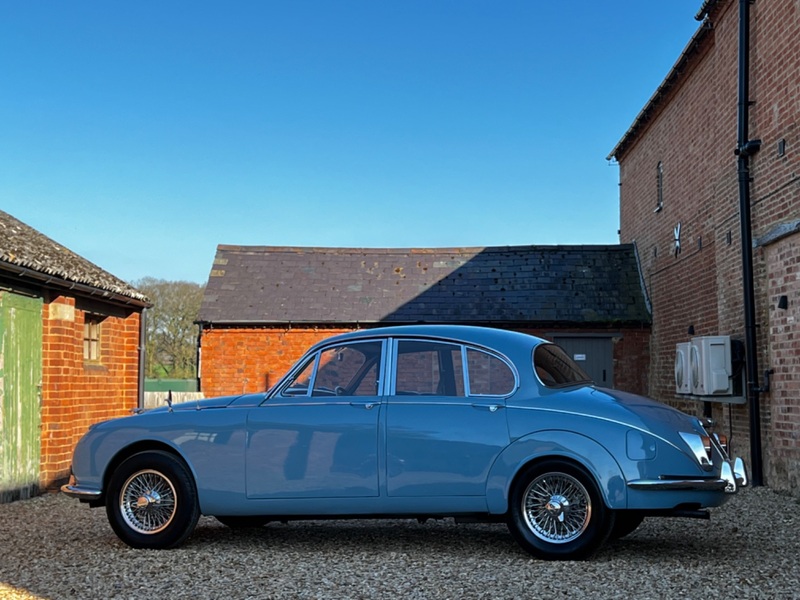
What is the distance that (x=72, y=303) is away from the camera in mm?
11203

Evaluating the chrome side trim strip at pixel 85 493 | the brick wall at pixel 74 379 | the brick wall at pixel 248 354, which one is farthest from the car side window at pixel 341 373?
the brick wall at pixel 248 354

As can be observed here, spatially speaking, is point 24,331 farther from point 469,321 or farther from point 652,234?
point 652,234

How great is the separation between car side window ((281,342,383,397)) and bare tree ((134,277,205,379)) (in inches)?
1258

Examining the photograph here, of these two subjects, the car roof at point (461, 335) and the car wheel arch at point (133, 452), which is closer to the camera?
the car roof at point (461, 335)

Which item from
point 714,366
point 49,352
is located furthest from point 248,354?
point 714,366

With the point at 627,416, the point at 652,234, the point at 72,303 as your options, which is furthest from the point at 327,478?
the point at 652,234

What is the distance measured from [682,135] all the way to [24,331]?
11143mm

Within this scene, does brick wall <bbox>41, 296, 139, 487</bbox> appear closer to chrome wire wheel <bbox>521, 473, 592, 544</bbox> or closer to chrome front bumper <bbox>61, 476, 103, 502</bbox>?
chrome front bumper <bbox>61, 476, 103, 502</bbox>

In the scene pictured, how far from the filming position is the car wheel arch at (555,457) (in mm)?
6051

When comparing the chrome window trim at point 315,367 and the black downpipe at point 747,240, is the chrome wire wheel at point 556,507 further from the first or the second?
the black downpipe at point 747,240

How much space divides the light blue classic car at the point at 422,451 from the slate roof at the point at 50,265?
342cm

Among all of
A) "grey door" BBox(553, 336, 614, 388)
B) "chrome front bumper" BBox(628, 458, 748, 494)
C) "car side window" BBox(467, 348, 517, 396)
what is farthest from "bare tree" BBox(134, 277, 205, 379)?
"chrome front bumper" BBox(628, 458, 748, 494)

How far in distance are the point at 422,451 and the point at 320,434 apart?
759mm

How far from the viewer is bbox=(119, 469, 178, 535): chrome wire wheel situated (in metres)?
6.76
